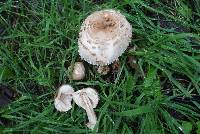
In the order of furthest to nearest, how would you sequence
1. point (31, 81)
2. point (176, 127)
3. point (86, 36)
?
point (31, 81), point (176, 127), point (86, 36)

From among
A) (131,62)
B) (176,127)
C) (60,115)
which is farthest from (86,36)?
(176,127)

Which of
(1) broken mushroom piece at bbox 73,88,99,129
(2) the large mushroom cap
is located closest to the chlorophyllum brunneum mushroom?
(1) broken mushroom piece at bbox 73,88,99,129

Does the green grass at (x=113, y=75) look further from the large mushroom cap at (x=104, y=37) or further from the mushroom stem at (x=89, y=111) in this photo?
the large mushroom cap at (x=104, y=37)

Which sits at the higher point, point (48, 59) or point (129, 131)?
point (48, 59)

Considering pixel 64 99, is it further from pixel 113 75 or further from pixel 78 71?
pixel 113 75

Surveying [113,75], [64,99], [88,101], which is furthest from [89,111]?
[113,75]

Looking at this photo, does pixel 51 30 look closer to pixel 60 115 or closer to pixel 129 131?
pixel 60 115

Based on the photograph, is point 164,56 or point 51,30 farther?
point 51,30
